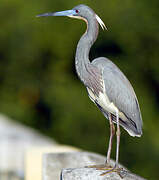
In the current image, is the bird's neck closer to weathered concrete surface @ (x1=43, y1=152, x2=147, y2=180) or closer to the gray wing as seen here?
the gray wing

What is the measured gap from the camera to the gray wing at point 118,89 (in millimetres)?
2916

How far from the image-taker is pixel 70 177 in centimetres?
270

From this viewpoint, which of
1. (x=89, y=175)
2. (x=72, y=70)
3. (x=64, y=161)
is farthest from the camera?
(x=72, y=70)

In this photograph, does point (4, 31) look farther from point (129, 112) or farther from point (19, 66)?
point (129, 112)

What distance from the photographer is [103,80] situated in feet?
9.57

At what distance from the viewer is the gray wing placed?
2916 mm

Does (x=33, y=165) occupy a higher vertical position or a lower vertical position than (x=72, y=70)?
lower

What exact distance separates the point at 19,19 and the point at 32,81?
5.32 feet

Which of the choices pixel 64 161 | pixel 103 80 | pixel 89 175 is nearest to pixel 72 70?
pixel 64 161

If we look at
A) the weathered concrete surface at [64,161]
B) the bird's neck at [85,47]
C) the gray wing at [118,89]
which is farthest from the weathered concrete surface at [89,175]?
the weathered concrete surface at [64,161]

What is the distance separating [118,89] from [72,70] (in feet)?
25.8

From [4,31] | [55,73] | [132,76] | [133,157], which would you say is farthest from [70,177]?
[4,31]

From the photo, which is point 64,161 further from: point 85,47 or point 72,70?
point 72,70

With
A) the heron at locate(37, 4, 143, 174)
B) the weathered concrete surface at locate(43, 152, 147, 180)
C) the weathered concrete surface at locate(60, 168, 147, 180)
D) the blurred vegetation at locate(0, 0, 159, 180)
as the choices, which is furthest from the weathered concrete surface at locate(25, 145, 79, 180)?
the blurred vegetation at locate(0, 0, 159, 180)
